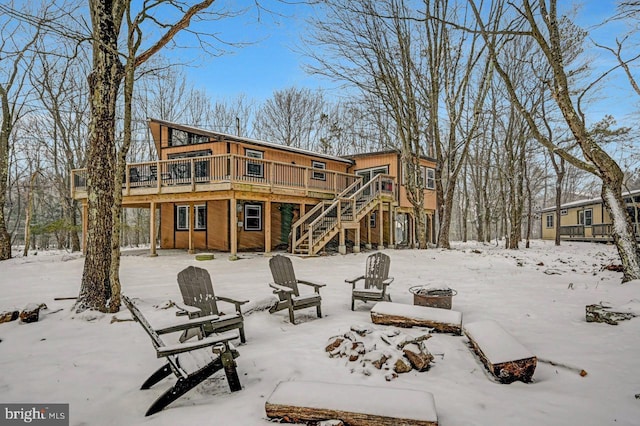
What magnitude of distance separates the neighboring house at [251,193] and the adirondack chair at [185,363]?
27.7ft

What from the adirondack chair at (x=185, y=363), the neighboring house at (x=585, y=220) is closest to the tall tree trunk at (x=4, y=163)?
the adirondack chair at (x=185, y=363)

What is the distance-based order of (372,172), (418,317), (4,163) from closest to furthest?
(418,317), (4,163), (372,172)

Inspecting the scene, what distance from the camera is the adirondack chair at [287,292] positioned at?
16.2 ft

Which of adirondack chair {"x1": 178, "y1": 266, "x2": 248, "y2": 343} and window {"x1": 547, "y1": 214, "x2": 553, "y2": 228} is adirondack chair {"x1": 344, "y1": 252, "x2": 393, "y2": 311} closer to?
adirondack chair {"x1": 178, "y1": 266, "x2": 248, "y2": 343}

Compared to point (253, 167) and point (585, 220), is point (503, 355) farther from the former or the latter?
point (585, 220)

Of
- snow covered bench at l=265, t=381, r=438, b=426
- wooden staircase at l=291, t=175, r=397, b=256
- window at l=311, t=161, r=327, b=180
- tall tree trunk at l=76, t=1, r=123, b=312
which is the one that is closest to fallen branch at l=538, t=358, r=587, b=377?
snow covered bench at l=265, t=381, r=438, b=426

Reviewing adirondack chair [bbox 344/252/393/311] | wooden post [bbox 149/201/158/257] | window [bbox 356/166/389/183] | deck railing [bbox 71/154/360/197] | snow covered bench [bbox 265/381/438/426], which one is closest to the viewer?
snow covered bench [bbox 265/381/438/426]

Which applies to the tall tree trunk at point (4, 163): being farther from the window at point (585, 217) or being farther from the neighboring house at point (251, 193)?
the window at point (585, 217)

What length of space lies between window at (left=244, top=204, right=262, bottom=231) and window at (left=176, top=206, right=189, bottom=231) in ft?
9.50

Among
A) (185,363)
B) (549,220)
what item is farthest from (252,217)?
(549,220)

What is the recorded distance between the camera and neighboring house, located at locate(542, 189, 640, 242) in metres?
20.2

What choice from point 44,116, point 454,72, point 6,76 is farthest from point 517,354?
point 44,116

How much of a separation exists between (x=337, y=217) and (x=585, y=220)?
20741 millimetres

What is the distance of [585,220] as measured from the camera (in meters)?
23.5
